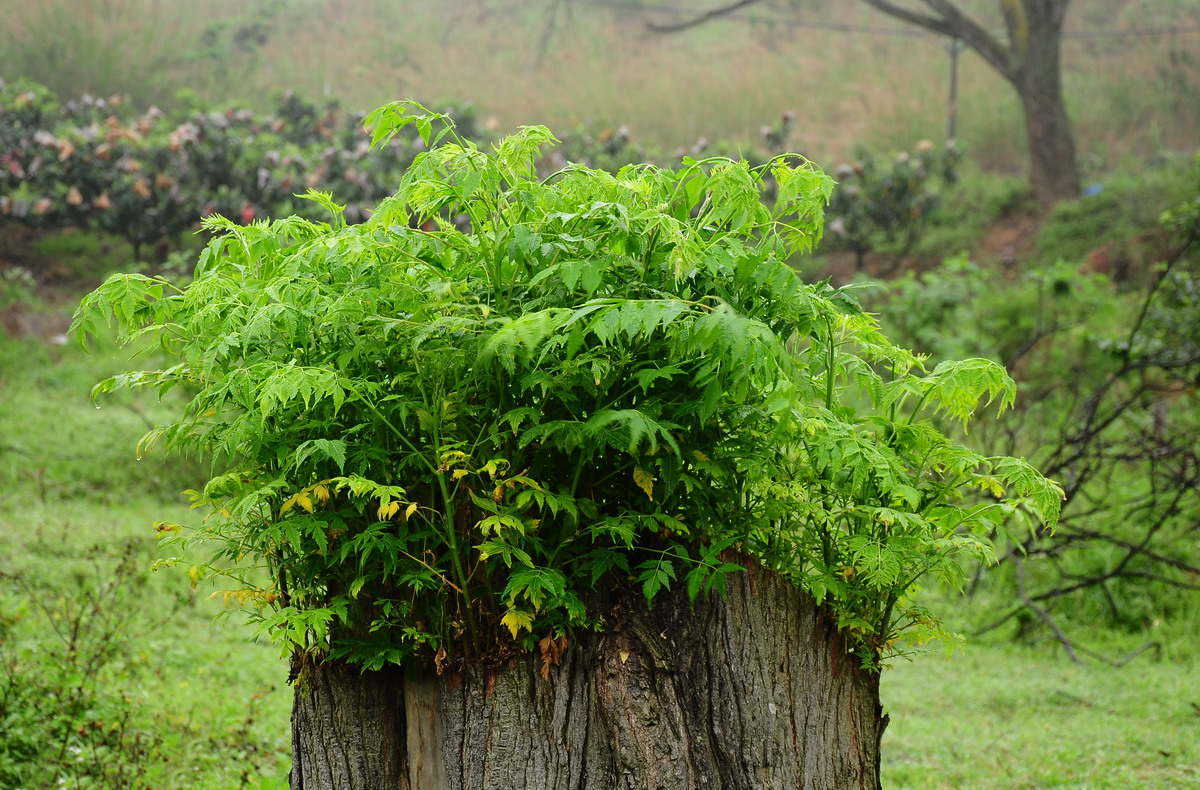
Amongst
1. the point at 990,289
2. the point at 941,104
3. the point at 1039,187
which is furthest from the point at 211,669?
the point at 941,104

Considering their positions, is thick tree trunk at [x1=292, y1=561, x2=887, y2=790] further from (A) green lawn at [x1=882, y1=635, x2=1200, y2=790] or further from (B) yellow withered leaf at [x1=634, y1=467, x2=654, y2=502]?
(A) green lawn at [x1=882, y1=635, x2=1200, y2=790]

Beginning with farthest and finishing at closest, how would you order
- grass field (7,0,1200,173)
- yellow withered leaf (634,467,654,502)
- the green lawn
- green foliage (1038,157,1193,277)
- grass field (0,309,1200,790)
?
1. grass field (7,0,1200,173)
2. green foliage (1038,157,1193,277)
3. the green lawn
4. grass field (0,309,1200,790)
5. yellow withered leaf (634,467,654,502)

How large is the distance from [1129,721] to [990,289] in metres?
7.73

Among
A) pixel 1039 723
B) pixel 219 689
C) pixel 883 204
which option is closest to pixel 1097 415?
pixel 1039 723

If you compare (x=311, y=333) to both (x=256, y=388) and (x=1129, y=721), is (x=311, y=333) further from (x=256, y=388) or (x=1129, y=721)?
(x=1129, y=721)

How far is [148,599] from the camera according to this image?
620 cm

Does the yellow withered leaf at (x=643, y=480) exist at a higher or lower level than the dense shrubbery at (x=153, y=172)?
lower

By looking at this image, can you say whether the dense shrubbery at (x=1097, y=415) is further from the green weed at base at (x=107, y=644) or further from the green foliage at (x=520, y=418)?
the green weed at base at (x=107, y=644)

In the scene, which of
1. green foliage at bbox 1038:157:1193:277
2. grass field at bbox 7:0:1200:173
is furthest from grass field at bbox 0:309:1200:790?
grass field at bbox 7:0:1200:173

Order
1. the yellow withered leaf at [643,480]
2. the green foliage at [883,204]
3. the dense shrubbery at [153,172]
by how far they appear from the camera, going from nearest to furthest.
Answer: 1. the yellow withered leaf at [643,480]
2. the dense shrubbery at [153,172]
3. the green foliage at [883,204]

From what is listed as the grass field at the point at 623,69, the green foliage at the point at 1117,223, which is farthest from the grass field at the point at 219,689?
the grass field at the point at 623,69

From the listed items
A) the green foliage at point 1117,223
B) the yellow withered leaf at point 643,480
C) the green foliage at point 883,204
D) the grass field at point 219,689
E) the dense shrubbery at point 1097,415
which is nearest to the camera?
the yellow withered leaf at point 643,480

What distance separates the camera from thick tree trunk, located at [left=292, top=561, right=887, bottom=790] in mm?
2326

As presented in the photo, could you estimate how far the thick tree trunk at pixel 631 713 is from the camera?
2326mm
